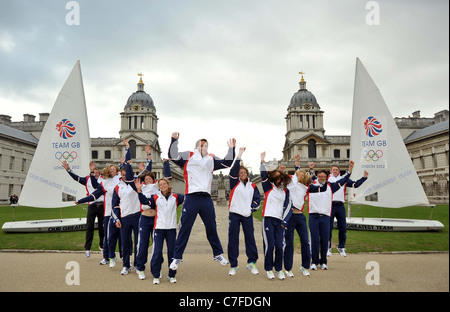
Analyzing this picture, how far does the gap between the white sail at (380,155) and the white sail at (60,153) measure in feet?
35.0

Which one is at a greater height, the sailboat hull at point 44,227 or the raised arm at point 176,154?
the raised arm at point 176,154

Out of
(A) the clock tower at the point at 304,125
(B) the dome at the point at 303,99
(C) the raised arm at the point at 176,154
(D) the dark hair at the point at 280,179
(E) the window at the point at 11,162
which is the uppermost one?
(B) the dome at the point at 303,99

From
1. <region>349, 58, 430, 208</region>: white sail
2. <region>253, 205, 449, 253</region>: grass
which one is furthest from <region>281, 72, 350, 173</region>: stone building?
<region>253, 205, 449, 253</region>: grass

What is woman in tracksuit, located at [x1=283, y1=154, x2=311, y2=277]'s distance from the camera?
6.07 m

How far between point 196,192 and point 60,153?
8.29m

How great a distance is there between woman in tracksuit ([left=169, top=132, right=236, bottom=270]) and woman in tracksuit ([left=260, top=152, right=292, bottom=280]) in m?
0.89

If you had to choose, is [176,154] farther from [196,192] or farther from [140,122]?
[140,122]

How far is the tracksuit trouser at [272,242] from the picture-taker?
5809 mm

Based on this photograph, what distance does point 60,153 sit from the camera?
461 inches

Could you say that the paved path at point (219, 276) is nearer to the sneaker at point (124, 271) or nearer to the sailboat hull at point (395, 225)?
the sneaker at point (124, 271)

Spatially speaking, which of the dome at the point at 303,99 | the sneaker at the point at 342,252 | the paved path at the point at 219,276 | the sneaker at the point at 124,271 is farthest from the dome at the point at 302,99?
the sneaker at the point at 124,271

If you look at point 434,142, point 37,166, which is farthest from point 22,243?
point 434,142

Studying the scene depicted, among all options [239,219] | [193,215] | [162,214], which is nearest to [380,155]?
[239,219]

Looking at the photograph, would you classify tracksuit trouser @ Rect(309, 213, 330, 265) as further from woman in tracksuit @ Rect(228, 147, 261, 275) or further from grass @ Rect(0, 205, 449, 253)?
grass @ Rect(0, 205, 449, 253)
